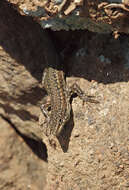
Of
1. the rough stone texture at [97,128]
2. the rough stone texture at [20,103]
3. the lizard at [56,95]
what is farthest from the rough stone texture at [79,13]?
the lizard at [56,95]

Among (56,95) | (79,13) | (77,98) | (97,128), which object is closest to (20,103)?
(56,95)

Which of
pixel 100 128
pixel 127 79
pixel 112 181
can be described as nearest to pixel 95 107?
pixel 100 128

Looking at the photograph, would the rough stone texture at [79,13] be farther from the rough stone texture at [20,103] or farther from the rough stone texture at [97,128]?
the rough stone texture at [20,103]

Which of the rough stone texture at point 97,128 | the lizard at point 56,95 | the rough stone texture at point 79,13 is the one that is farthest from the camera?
the lizard at point 56,95

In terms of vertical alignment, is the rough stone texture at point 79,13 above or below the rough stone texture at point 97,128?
above

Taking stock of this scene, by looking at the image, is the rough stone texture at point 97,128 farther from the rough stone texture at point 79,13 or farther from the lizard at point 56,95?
the rough stone texture at point 79,13

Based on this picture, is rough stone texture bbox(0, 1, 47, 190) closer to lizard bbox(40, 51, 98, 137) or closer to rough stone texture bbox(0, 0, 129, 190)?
rough stone texture bbox(0, 0, 129, 190)

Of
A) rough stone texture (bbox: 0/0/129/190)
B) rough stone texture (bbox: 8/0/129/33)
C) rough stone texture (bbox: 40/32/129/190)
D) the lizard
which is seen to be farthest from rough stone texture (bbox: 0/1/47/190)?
rough stone texture (bbox: 8/0/129/33)

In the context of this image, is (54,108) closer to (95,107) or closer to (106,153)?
(95,107)

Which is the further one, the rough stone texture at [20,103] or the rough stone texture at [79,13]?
the rough stone texture at [20,103]

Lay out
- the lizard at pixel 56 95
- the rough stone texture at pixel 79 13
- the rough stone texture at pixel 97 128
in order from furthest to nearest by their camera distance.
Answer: the lizard at pixel 56 95, the rough stone texture at pixel 97 128, the rough stone texture at pixel 79 13
